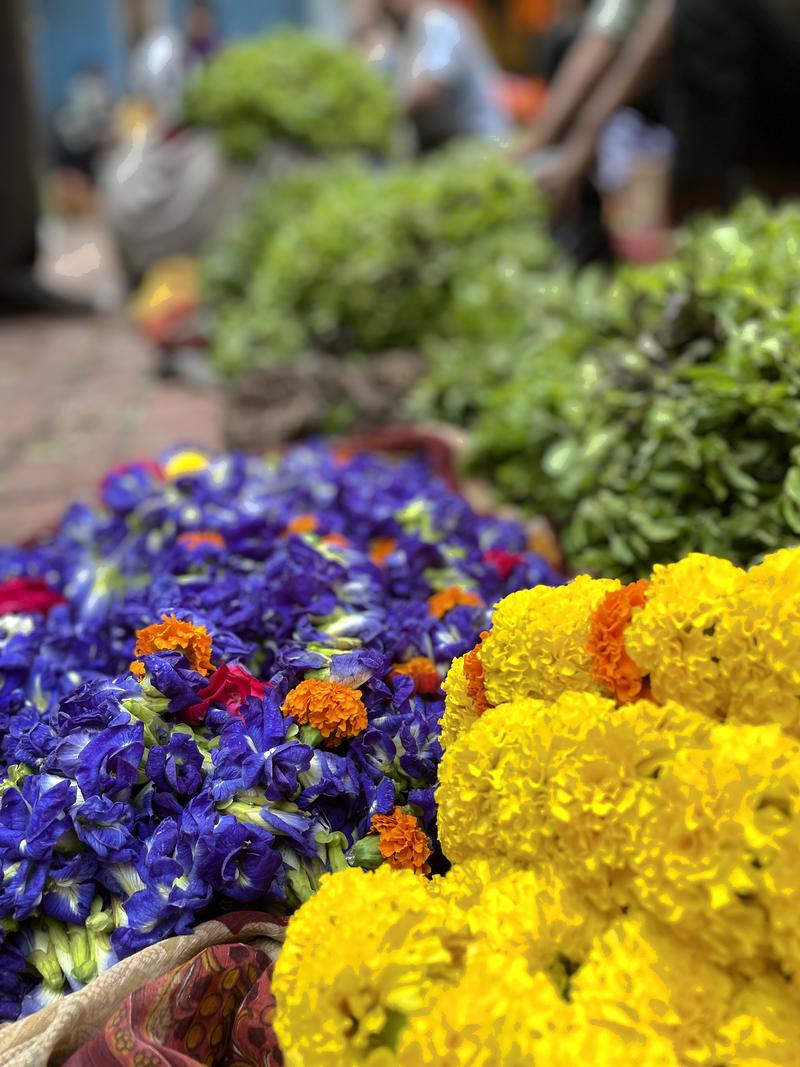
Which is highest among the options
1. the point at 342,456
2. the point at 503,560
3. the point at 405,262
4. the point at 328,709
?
the point at 328,709

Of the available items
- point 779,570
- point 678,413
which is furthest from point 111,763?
point 678,413

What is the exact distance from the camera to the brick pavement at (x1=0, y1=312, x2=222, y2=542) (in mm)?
3676

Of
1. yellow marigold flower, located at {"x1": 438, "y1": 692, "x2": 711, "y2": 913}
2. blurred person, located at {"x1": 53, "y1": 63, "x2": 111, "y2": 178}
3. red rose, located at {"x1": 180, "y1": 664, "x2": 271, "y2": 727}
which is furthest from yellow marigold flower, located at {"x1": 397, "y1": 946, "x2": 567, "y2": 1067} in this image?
blurred person, located at {"x1": 53, "y1": 63, "x2": 111, "y2": 178}

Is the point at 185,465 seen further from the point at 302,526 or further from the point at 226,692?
the point at 226,692

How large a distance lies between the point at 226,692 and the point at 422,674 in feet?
0.95

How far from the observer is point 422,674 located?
1439 millimetres

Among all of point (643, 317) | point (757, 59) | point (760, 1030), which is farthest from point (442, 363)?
point (760, 1030)

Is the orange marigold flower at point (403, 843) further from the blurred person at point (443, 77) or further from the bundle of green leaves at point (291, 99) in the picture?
the bundle of green leaves at point (291, 99)

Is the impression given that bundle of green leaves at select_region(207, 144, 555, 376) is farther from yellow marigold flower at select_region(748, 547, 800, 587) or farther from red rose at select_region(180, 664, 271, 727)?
yellow marigold flower at select_region(748, 547, 800, 587)

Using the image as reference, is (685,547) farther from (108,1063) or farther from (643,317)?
(108,1063)

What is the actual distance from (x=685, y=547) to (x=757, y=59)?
2.87m

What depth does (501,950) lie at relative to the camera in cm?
93

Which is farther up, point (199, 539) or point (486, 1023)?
point (486, 1023)

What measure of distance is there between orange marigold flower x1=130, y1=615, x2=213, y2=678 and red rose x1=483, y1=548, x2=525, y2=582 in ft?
2.24
